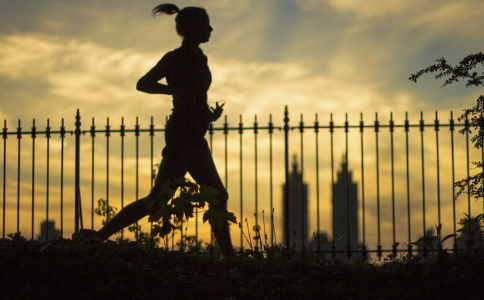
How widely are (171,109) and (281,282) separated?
248 centimetres

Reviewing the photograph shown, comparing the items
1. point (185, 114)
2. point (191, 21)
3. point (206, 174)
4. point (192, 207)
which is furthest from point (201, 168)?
point (191, 21)

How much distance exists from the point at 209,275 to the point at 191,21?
2.83 metres

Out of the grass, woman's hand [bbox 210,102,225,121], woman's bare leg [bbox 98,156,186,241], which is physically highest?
woman's hand [bbox 210,102,225,121]

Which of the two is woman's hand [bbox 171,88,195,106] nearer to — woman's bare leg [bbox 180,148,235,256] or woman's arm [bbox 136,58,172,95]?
woman's arm [bbox 136,58,172,95]

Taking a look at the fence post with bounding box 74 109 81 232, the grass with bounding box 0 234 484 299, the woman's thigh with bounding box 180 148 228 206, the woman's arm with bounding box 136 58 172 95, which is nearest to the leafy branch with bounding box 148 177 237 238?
the grass with bounding box 0 234 484 299

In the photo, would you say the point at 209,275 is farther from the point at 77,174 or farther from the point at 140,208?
the point at 77,174

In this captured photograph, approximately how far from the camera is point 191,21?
6.18 metres

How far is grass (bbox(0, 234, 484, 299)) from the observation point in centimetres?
423

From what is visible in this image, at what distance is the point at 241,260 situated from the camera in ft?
16.5

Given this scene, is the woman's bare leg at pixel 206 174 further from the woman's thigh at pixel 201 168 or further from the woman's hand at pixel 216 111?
the woman's hand at pixel 216 111

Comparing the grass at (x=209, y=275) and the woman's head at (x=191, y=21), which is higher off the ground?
the woman's head at (x=191, y=21)

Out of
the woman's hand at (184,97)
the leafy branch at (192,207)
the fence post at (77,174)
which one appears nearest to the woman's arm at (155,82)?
the woman's hand at (184,97)

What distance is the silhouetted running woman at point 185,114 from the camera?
6.01 meters

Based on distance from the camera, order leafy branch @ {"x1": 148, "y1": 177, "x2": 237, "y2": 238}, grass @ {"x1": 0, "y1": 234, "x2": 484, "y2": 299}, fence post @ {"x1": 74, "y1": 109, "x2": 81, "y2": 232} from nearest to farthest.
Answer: grass @ {"x1": 0, "y1": 234, "x2": 484, "y2": 299} < leafy branch @ {"x1": 148, "y1": 177, "x2": 237, "y2": 238} < fence post @ {"x1": 74, "y1": 109, "x2": 81, "y2": 232}
